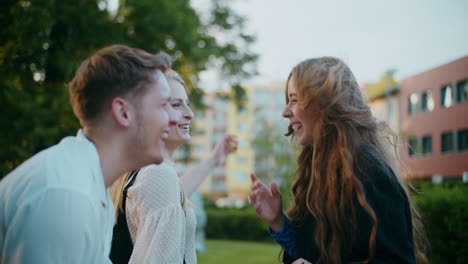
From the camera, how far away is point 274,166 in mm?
36188

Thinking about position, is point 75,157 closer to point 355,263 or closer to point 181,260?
point 181,260

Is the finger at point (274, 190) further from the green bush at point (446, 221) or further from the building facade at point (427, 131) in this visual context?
the building facade at point (427, 131)

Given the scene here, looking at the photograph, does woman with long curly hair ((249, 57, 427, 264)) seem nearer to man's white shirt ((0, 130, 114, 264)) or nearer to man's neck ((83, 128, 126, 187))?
man's neck ((83, 128, 126, 187))

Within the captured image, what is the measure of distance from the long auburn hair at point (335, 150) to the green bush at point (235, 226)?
69.5 ft

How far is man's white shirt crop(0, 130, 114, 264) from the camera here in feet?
4.89

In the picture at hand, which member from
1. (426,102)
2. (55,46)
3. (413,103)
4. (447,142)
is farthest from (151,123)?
(413,103)

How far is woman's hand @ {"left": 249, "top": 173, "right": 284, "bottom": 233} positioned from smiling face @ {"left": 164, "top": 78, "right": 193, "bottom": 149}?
639 millimetres

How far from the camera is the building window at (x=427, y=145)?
27.7m

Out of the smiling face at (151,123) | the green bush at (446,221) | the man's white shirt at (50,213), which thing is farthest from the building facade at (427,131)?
the man's white shirt at (50,213)

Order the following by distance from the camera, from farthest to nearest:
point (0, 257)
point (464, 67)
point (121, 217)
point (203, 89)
→ 1. point (203, 89)
2. point (464, 67)
3. point (121, 217)
4. point (0, 257)

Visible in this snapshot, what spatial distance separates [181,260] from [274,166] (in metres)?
33.9

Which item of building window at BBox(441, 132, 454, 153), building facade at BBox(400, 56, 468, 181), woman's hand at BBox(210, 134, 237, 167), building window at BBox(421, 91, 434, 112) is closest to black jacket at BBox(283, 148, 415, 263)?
woman's hand at BBox(210, 134, 237, 167)

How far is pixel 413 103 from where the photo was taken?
29.2 metres

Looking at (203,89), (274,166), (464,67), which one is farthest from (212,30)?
(274,166)
